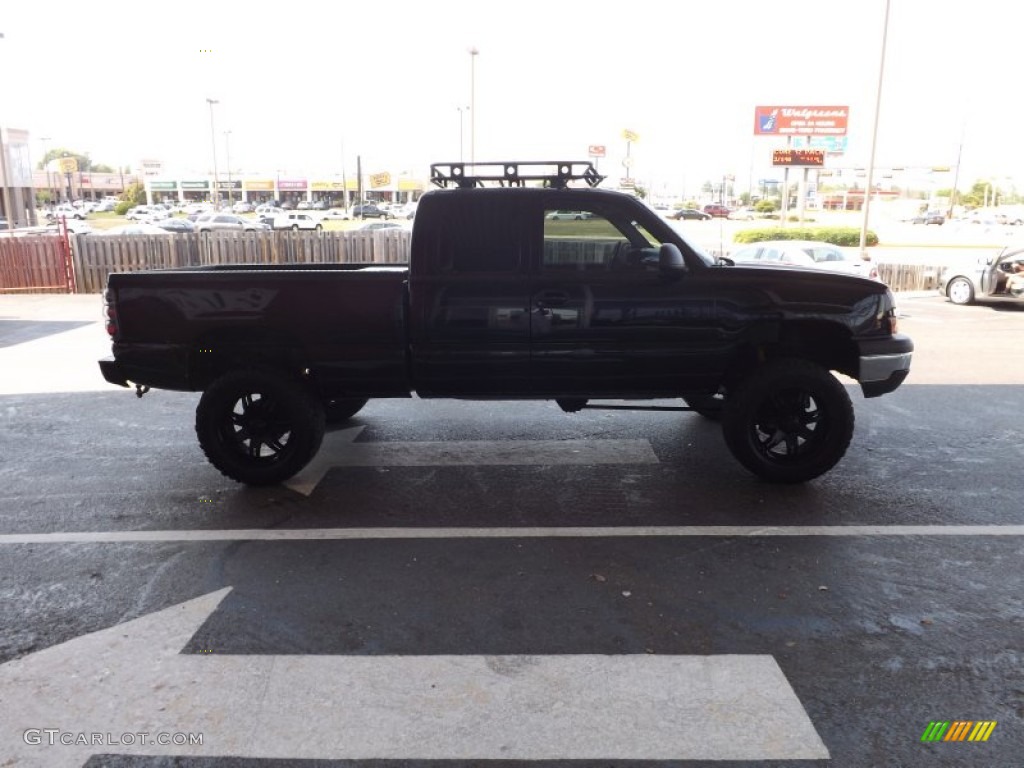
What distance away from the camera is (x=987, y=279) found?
17141mm

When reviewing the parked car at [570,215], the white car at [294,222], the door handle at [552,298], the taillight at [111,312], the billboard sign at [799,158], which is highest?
the billboard sign at [799,158]

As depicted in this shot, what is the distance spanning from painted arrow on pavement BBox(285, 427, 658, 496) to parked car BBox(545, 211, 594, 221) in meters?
1.89

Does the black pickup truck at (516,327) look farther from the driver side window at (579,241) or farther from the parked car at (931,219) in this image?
the parked car at (931,219)

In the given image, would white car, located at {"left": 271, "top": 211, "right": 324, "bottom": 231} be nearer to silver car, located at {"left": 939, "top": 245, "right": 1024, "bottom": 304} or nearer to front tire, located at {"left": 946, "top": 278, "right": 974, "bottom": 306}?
front tire, located at {"left": 946, "top": 278, "right": 974, "bottom": 306}

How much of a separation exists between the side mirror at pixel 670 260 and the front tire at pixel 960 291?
15029 millimetres

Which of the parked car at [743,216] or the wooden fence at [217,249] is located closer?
the wooden fence at [217,249]

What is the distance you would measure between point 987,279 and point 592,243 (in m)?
15.0

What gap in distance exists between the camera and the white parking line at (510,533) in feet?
15.9

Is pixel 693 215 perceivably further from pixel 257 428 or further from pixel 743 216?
pixel 257 428

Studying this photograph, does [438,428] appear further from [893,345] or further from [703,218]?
[703,218]

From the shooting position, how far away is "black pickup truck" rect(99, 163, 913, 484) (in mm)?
5492

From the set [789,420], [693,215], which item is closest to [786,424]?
[789,420]

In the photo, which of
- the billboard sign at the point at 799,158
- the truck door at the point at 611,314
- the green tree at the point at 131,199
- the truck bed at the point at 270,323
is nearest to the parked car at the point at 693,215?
the billboard sign at the point at 799,158

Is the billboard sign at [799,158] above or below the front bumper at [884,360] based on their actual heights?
above
